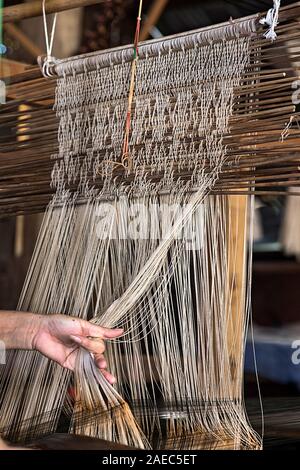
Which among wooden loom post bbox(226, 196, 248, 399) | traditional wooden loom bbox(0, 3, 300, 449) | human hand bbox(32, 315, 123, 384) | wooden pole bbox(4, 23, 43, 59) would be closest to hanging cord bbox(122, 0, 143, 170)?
traditional wooden loom bbox(0, 3, 300, 449)

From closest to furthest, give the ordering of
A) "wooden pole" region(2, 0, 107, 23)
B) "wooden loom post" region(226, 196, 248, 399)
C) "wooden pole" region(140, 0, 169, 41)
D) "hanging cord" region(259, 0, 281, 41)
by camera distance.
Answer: "hanging cord" region(259, 0, 281, 41), "wooden loom post" region(226, 196, 248, 399), "wooden pole" region(2, 0, 107, 23), "wooden pole" region(140, 0, 169, 41)

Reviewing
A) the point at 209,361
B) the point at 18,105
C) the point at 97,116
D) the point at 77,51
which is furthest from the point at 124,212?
the point at 77,51

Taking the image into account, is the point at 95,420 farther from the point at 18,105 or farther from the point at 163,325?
the point at 18,105

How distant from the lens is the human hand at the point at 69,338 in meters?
1.14

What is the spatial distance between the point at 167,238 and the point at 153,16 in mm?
800

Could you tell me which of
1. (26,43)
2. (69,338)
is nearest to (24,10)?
(26,43)

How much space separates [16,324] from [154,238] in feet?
0.98

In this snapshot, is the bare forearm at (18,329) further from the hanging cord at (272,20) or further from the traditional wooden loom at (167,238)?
the hanging cord at (272,20)

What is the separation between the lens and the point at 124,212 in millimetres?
1259

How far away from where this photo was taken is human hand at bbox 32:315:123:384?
3.73 feet

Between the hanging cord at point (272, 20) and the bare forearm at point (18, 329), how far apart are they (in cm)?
61

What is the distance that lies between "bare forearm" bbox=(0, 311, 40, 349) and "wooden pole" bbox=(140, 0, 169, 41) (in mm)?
752

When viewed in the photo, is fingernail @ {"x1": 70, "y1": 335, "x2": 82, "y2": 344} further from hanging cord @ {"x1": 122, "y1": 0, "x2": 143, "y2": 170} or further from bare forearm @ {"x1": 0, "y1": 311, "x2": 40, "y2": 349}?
hanging cord @ {"x1": 122, "y1": 0, "x2": 143, "y2": 170}
